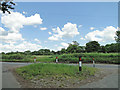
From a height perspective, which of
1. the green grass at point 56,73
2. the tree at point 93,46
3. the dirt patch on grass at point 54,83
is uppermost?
the tree at point 93,46

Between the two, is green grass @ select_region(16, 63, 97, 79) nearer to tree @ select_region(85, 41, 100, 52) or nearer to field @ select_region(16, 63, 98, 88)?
field @ select_region(16, 63, 98, 88)

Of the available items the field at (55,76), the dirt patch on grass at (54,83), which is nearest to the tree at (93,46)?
the field at (55,76)

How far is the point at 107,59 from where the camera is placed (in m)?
16.6

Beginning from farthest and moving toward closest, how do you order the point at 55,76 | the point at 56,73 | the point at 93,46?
the point at 93,46 < the point at 56,73 < the point at 55,76

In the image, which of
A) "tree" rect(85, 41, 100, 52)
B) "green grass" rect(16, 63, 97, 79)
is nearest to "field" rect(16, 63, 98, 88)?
"green grass" rect(16, 63, 97, 79)

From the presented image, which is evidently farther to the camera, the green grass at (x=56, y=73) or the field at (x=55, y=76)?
the green grass at (x=56, y=73)

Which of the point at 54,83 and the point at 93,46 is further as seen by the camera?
the point at 93,46

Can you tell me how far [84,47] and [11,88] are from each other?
6738 cm

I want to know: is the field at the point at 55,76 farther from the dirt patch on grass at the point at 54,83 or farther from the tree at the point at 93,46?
the tree at the point at 93,46

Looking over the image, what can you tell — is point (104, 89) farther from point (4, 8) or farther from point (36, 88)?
point (4, 8)

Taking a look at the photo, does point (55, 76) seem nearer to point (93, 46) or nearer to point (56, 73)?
point (56, 73)

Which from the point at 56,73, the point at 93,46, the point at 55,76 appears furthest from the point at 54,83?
the point at 93,46

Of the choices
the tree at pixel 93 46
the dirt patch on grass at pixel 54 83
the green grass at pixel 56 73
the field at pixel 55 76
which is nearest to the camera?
the dirt patch on grass at pixel 54 83

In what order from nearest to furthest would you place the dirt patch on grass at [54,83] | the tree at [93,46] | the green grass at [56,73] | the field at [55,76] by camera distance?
the dirt patch on grass at [54,83] → the field at [55,76] → the green grass at [56,73] → the tree at [93,46]
